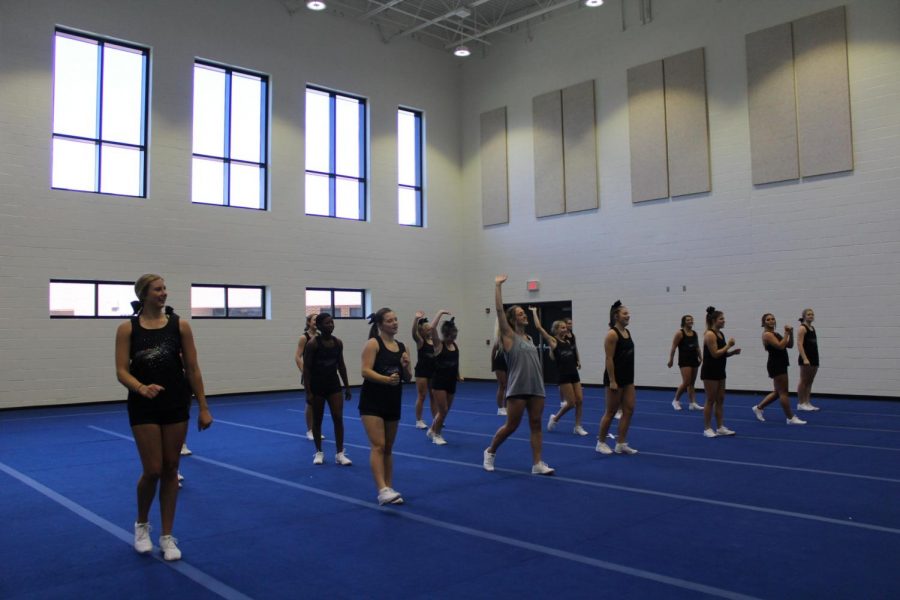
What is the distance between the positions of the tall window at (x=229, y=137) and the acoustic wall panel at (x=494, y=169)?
22.2ft

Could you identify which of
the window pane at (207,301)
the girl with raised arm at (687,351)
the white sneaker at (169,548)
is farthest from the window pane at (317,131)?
the white sneaker at (169,548)

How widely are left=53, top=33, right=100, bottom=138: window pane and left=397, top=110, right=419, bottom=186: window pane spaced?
836 centimetres

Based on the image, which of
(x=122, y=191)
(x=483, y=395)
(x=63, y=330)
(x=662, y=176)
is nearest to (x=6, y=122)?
(x=122, y=191)

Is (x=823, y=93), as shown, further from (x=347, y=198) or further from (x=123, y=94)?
(x=123, y=94)

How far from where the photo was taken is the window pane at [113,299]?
608 inches

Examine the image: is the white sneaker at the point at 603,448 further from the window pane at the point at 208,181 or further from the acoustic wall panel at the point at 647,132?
the window pane at the point at 208,181

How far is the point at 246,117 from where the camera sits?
58.7 feet

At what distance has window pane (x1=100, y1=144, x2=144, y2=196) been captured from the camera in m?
15.5

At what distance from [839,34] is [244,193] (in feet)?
46.3

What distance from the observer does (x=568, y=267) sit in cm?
1933

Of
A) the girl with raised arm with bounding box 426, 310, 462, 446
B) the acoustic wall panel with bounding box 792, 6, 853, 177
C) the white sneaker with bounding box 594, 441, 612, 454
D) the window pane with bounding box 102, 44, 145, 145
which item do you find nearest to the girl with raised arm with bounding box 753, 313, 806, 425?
the white sneaker with bounding box 594, 441, 612, 454

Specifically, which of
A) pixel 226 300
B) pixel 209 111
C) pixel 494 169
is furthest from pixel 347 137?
pixel 226 300

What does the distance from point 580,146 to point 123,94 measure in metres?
11.5

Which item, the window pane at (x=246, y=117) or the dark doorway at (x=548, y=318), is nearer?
the window pane at (x=246, y=117)
